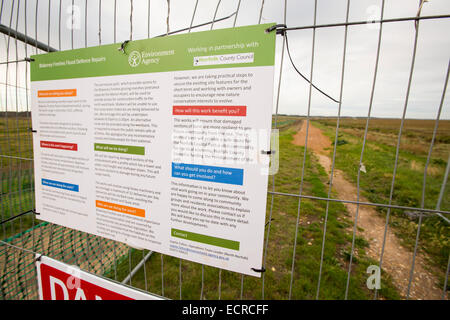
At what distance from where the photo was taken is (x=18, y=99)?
1694mm

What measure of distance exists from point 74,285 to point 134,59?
1385mm

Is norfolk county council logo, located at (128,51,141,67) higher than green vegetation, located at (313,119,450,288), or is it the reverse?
norfolk county council logo, located at (128,51,141,67)

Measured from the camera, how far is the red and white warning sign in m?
1.19

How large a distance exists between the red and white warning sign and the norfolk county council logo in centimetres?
122

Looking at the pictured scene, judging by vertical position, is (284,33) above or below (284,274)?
above

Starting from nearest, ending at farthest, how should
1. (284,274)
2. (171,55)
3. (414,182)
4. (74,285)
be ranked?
(171,55) → (74,285) → (284,274) → (414,182)

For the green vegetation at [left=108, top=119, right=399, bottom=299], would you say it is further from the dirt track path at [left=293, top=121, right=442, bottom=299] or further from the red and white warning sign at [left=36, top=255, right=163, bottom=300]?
the red and white warning sign at [left=36, top=255, right=163, bottom=300]

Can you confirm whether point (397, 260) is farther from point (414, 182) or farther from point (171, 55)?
point (171, 55)

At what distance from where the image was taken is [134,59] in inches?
46.3

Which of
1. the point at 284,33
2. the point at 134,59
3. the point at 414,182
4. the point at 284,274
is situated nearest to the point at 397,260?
the point at 284,274

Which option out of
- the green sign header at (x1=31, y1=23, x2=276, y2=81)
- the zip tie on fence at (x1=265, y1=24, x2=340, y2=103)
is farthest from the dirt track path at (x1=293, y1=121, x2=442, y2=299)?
the green sign header at (x1=31, y1=23, x2=276, y2=81)

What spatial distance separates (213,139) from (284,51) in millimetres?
537

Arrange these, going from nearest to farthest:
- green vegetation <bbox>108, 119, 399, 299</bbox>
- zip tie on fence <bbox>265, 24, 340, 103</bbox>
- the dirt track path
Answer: zip tie on fence <bbox>265, 24, 340, 103</bbox>, green vegetation <bbox>108, 119, 399, 299</bbox>, the dirt track path
